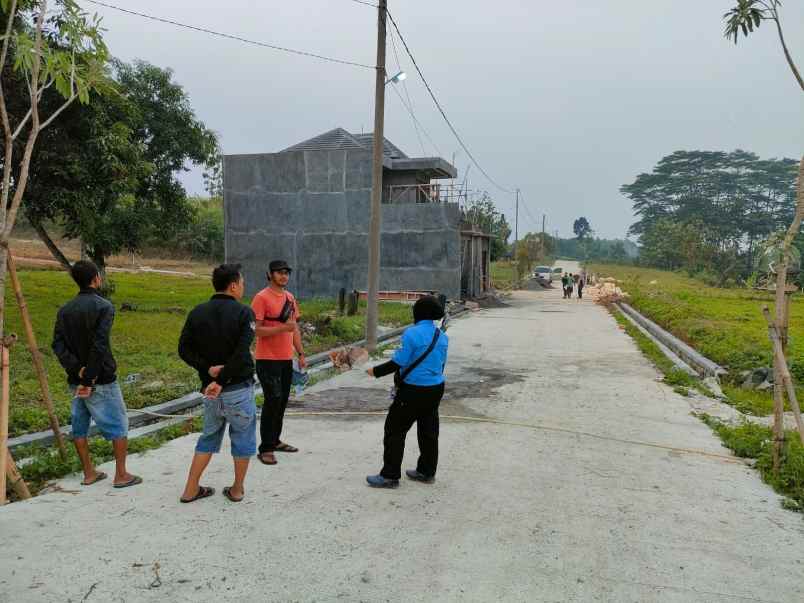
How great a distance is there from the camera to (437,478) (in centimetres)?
530

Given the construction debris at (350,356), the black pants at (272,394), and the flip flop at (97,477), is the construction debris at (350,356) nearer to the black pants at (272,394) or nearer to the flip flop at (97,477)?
the black pants at (272,394)

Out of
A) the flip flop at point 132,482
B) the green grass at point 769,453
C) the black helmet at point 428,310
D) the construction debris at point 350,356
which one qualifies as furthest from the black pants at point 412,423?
the green grass at point 769,453

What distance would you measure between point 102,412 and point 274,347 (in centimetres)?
144

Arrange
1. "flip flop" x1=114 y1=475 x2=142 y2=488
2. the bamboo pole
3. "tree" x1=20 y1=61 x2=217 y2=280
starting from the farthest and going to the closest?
"tree" x1=20 y1=61 x2=217 y2=280
"flip flop" x1=114 y1=475 x2=142 y2=488
the bamboo pole

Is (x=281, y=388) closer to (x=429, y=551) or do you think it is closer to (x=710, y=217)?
(x=429, y=551)

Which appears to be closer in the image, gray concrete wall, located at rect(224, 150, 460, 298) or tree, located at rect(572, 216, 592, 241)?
gray concrete wall, located at rect(224, 150, 460, 298)

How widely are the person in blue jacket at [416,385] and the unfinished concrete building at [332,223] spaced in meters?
20.7

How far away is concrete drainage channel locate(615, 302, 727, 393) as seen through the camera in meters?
10.7

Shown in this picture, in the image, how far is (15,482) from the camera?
4.48 metres

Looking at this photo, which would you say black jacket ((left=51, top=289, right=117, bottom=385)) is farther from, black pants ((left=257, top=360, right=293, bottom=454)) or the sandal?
the sandal

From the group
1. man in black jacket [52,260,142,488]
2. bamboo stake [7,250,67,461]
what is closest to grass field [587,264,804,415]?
man in black jacket [52,260,142,488]

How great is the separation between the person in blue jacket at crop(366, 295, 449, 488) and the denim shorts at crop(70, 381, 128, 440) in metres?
1.93

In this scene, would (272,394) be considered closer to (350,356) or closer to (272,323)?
(272,323)

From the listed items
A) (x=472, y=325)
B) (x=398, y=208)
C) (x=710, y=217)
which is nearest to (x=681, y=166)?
(x=710, y=217)
